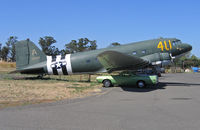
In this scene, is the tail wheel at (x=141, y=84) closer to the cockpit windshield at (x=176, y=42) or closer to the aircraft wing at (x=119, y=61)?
the aircraft wing at (x=119, y=61)

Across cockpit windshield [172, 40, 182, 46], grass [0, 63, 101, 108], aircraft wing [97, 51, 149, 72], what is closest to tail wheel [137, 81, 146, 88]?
aircraft wing [97, 51, 149, 72]

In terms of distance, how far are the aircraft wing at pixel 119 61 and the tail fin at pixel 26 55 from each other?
709cm

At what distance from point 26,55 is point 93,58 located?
6.68m

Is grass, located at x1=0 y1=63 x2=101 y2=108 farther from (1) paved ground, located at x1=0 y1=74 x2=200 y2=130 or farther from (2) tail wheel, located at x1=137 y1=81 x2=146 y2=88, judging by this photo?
(2) tail wheel, located at x1=137 y1=81 x2=146 y2=88

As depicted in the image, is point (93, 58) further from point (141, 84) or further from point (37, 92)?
point (37, 92)

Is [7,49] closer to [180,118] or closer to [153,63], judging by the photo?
[153,63]

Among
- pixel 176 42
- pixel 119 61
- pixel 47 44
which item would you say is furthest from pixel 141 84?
pixel 47 44

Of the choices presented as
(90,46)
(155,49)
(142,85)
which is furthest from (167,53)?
(90,46)

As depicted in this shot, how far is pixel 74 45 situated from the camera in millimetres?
71125

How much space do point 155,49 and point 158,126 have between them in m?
12.6

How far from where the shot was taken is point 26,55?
18547 mm

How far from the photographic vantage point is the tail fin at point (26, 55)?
18509mm

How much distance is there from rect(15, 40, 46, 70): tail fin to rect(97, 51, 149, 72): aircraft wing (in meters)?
7.09

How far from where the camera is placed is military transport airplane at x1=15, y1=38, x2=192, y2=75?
16.5 m
